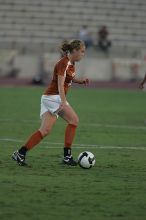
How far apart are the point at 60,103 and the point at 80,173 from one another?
4.16ft

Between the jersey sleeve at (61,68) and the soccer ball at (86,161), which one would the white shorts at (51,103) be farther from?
the soccer ball at (86,161)

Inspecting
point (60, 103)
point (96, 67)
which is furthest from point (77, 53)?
point (96, 67)

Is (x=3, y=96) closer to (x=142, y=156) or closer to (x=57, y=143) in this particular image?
(x=57, y=143)

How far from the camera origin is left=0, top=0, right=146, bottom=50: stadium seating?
130ft

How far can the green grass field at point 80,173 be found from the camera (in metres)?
8.88

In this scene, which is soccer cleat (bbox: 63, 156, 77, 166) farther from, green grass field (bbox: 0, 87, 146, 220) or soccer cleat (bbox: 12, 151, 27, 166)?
soccer cleat (bbox: 12, 151, 27, 166)

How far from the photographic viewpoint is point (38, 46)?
38156 mm

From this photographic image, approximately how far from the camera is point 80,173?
11664 mm

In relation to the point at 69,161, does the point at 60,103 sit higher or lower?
higher

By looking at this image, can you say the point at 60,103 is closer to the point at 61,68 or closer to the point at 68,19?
the point at 61,68

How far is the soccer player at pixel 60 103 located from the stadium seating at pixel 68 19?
26.7 m

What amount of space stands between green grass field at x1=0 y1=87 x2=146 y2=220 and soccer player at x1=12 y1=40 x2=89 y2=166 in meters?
0.26

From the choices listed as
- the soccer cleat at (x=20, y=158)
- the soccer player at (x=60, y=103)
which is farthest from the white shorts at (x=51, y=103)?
the soccer cleat at (x=20, y=158)

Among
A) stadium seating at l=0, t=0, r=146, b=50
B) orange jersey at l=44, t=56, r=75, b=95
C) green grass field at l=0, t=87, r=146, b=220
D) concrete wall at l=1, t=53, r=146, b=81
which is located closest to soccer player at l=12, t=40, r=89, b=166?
orange jersey at l=44, t=56, r=75, b=95
